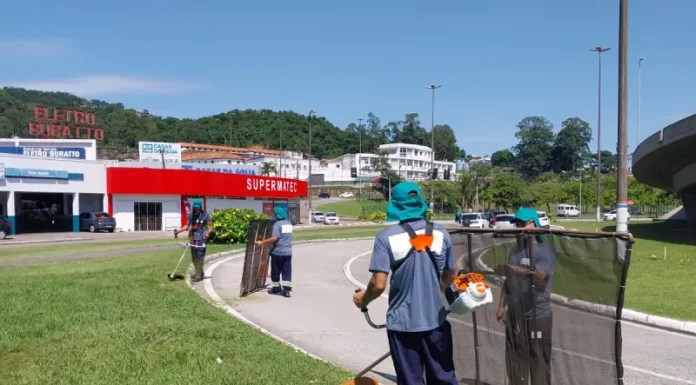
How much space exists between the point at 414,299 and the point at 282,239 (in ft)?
27.4

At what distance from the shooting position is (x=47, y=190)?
50.5m

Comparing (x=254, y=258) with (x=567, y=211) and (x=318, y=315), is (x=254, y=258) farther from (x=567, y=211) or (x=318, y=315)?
(x=567, y=211)

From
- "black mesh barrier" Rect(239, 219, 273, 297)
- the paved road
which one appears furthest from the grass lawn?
"black mesh barrier" Rect(239, 219, 273, 297)

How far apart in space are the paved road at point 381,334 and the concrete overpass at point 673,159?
19.5 meters

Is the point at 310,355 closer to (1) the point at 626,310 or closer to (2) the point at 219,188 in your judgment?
(1) the point at 626,310

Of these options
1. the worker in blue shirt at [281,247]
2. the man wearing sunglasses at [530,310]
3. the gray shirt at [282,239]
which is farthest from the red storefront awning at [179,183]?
the man wearing sunglasses at [530,310]

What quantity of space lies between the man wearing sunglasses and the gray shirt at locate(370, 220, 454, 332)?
0.91m

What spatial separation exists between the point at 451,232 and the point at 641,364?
11.5 feet

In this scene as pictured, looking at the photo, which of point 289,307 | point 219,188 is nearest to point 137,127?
point 219,188

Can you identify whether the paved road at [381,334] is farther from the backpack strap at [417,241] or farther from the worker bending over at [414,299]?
the backpack strap at [417,241]

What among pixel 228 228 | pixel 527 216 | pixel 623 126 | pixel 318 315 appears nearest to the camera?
pixel 527 216

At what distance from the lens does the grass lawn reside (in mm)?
5008

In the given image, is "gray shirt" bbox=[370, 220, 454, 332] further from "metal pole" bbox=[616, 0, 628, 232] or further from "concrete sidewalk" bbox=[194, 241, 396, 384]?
"metal pole" bbox=[616, 0, 628, 232]

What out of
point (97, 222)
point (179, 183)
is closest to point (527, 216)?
point (97, 222)
